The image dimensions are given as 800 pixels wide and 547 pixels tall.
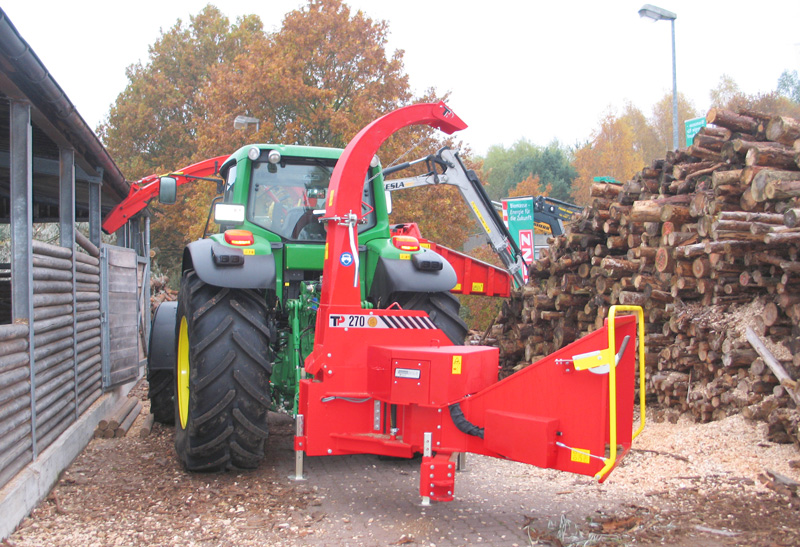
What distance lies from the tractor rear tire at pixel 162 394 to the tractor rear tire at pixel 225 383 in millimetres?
2054

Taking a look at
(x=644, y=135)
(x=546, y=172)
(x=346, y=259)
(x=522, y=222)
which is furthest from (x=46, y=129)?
(x=644, y=135)

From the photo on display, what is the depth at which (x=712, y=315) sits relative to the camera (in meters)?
6.45

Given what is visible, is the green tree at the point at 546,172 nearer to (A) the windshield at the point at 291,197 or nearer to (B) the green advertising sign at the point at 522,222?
(B) the green advertising sign at the point at 522,222

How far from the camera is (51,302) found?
17.5ft

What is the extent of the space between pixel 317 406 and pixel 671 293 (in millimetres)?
4228

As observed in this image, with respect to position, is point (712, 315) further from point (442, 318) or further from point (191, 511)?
point (191, 511)

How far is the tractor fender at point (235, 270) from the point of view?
4.81m

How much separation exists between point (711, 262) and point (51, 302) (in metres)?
5.62

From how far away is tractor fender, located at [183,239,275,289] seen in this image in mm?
4812

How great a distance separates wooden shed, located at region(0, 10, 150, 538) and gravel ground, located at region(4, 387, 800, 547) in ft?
1.13

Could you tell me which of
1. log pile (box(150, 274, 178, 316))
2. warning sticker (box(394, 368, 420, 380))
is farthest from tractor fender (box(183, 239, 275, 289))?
log pile (box(150, 274, 178, 316))

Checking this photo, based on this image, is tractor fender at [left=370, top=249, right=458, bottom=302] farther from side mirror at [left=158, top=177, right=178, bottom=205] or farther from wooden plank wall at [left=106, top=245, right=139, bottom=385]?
wooden plank wall at [left=106, top=245, right=139, bottom=385]

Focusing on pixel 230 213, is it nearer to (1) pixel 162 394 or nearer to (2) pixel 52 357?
(2) pixel 52 357

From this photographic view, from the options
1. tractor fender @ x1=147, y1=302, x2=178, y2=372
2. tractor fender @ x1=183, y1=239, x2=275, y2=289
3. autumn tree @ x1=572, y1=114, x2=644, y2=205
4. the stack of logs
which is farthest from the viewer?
autumn tree @ x1=572, y1=114, x2=644, y2=205
